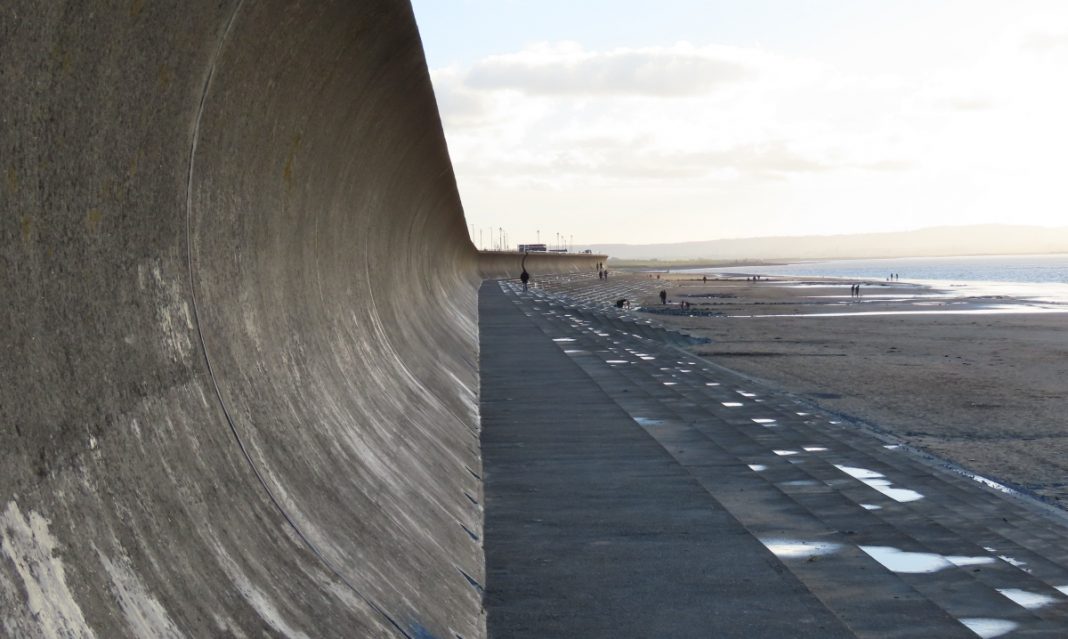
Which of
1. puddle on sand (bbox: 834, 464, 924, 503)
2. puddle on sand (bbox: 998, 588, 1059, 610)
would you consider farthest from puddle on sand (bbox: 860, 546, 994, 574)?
puddle on sand (bbox: 834, 464, 924, 503)

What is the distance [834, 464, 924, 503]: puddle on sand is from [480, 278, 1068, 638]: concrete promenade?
0.9 inches

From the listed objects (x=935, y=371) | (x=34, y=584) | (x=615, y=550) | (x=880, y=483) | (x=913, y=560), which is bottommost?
(x=935, y=371)

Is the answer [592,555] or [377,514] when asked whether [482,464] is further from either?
[377,514]

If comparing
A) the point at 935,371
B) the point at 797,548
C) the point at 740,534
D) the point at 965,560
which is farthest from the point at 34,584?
the point at 935,371

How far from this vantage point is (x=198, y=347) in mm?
4398

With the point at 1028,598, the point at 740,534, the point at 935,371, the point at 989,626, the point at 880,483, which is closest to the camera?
the point at 989,626

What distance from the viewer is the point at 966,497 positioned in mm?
10586

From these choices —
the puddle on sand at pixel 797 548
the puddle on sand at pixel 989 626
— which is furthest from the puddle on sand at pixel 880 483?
the puddle on sand at pixel 989 626

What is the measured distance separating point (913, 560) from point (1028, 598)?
2.97ft

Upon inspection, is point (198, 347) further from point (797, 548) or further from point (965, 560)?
point (965, 560)

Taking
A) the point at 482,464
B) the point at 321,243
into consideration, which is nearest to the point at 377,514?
the point at 321,243

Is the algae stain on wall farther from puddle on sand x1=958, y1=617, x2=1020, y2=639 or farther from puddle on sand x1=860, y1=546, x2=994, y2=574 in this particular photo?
puddle on sand x1=860, y1=546, x2=994, y2=574

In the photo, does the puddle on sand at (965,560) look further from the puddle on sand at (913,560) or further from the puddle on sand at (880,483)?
the puddle on sand at (880,483)

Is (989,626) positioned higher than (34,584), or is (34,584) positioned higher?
(34,584)
